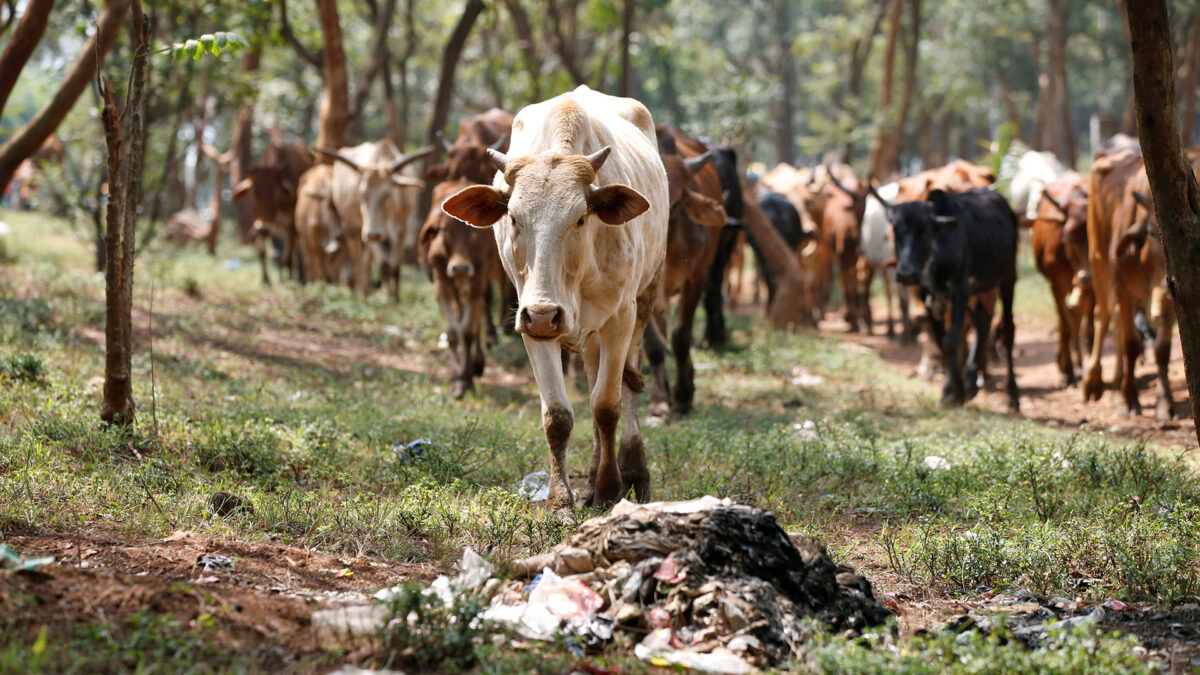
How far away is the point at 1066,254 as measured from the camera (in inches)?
466

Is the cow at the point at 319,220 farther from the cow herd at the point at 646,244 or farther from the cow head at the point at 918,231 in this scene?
the cow head at the point at 918,231

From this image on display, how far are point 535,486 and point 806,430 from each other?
2.63 meters

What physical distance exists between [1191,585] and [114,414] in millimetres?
5119

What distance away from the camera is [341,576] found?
4453 millimetres

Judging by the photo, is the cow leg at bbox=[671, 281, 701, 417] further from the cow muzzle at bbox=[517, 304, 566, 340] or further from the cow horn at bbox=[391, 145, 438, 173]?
the cow horn at bbox=[391, 145, 438, 173]

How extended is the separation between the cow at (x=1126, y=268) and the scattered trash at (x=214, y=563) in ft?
24.5

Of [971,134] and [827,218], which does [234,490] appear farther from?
[971,134]

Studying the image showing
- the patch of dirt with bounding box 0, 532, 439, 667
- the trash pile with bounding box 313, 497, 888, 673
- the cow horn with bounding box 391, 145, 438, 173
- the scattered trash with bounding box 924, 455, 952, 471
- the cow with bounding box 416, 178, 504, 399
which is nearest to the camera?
the patch of dirt with bounding box 0, 532, 439, 667

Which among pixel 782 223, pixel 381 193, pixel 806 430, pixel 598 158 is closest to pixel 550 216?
pixel 598 158

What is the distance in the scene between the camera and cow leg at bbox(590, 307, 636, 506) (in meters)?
5.73

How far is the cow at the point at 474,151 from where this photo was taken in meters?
9.84

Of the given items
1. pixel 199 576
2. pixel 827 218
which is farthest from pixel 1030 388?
pixel 199 576

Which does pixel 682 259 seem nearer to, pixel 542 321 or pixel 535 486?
pixel 535 486

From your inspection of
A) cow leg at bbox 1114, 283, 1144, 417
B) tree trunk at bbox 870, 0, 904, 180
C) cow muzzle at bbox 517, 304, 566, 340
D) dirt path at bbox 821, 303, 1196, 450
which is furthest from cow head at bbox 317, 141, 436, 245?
tree trunk at bbox 870, 0, 904, 180
